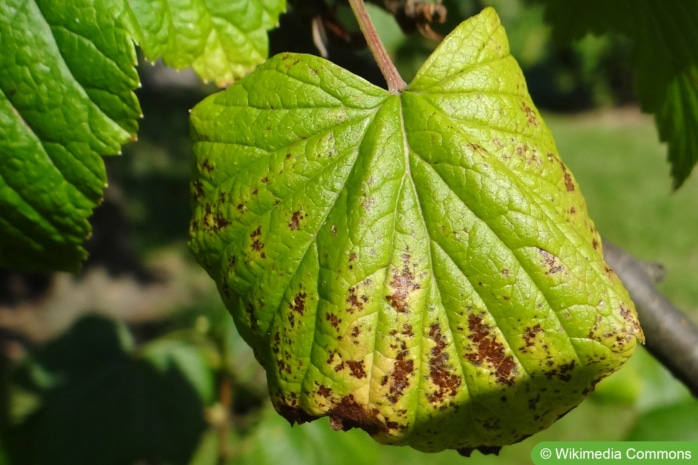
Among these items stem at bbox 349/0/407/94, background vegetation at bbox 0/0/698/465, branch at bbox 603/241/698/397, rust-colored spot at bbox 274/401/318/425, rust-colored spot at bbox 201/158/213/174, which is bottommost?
background vegetation at bbox 0/0/698/465

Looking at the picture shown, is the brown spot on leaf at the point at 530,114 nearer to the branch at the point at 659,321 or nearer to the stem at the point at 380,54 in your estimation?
the stem at the point at 380,54

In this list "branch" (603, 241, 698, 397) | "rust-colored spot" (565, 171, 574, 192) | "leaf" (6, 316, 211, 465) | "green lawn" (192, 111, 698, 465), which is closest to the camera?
"rust-colored spot" (565, 171, 574, 192)

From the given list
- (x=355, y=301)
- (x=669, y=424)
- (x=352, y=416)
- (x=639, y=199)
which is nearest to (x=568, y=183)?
(x=355, y=301)

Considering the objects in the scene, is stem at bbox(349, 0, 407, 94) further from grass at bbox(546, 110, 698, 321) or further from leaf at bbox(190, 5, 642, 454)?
grass at bbox(546, 110, 698, 321)

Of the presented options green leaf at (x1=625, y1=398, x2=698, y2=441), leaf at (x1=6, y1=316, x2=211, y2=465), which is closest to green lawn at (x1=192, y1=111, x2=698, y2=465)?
green leaf at (x1=625, y1=398, x2=698, y2=441)

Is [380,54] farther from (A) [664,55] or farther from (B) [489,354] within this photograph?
(A) [664,55]

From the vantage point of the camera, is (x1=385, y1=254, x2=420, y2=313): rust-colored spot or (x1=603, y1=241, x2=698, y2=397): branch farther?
(x1=603, y1=241, x2=698, y2=397): branch

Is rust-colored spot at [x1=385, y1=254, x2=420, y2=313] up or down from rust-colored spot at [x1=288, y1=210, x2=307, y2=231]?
down
